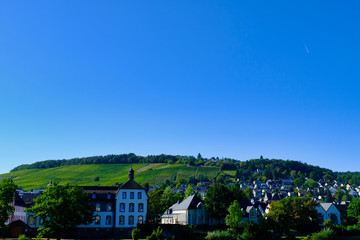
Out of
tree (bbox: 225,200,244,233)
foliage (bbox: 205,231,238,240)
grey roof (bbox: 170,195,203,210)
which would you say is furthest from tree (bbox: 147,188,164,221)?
foliage (bbox: 205,231,238,240)

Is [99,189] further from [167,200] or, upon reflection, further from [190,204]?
[167,200]

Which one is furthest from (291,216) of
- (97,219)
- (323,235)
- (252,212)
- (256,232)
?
(97,219)

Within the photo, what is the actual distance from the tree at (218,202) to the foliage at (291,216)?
10215 millimetres

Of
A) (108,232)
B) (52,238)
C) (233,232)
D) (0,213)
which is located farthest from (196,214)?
(0,213)

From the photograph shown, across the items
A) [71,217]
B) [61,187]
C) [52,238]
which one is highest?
[61,187]

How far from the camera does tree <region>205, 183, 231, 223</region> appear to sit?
8012 centimetres

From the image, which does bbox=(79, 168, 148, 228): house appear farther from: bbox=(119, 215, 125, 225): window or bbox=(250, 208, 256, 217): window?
bbox=(250, 208, 256, 217): window

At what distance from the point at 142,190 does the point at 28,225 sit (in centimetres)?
2213

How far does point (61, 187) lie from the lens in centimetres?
5528

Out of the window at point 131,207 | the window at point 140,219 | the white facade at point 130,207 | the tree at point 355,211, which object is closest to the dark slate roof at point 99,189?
the white facade at point 130,207

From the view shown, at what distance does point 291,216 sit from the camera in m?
74.4

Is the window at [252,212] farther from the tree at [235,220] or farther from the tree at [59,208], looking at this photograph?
the tree at [59,208]

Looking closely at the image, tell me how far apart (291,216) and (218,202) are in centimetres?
1597

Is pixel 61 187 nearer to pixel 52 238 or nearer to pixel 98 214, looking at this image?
pixel 52 238
